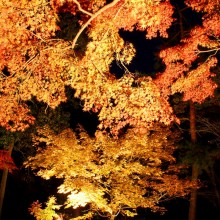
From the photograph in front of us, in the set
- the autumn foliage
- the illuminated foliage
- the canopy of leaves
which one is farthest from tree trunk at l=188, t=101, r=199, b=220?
the canopy of leaves

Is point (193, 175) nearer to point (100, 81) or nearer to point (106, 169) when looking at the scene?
point (106, 169)

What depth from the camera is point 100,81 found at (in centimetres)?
633

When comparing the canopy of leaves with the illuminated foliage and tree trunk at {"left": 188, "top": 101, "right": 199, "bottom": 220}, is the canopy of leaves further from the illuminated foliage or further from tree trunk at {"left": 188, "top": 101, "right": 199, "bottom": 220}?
tree trunk at {"left": 188, "top": 101, "right": 199, "bottom": 220}

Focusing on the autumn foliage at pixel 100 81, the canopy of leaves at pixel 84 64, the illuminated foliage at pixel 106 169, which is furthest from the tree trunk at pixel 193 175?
the canopy of leaves at pixel 84 64

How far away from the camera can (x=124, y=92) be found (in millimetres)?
6387

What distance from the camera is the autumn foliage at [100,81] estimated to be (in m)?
6.21

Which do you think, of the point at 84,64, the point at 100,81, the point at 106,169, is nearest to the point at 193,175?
the point at 106,169

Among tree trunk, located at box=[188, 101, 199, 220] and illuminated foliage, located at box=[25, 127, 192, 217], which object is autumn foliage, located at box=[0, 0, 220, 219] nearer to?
illuminated foliage, located at box=[25, 127, 192, 217]

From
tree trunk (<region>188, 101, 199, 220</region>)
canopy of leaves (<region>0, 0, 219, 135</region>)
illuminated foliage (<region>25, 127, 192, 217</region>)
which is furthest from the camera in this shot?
tree trunk (<region>188, 101, 199, 220</region>)

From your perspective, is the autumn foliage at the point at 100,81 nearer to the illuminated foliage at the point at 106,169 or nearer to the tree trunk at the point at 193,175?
the illuminated foliage at the point at 106,169

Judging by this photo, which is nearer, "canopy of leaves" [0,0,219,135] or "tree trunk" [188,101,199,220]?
"canopy of leaves" [0,0,219,135]

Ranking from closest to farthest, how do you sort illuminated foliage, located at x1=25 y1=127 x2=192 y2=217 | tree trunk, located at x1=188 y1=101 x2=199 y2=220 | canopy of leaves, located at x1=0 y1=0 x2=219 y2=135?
1. canopy of leaves, located at x1=0 y1=0 x2=219 y2=135
2. illuminated foliage, located at x1=25 y1=127 x2=192 y2=217
3. tree trunk, located at x1=188 y1=101 x2=199 y2=220

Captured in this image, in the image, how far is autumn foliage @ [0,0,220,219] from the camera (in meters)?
6.21

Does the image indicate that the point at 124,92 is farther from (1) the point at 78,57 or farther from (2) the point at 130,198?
(2) the point at 130,198
